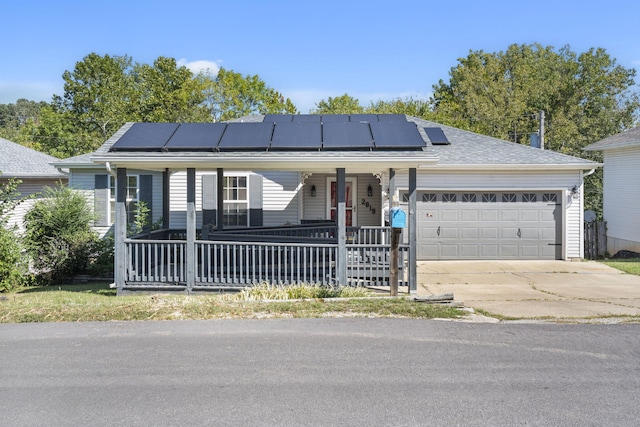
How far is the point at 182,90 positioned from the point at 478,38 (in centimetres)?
2383

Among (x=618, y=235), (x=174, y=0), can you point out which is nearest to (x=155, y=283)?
(x=174, y=0)

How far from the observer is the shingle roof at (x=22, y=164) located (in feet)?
51.8

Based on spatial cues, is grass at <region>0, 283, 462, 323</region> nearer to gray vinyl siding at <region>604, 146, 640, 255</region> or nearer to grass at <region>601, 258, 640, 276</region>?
grass at <region>601, 258, 640, 276</region>

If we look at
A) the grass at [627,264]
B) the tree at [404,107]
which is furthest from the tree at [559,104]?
the grass at [627,264]

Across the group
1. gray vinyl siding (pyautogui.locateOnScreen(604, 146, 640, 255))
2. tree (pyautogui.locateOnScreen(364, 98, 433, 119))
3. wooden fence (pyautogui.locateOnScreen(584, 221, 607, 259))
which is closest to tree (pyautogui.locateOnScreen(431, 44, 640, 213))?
tree (pyautogui.locateOnScreen(364, 98, 433, 119))

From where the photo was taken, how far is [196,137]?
37.4 feet

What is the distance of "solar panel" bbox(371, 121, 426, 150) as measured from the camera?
1067 centimetres

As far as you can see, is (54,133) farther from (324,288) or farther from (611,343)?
(611,343)

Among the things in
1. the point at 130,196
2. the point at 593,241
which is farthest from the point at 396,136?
the point at 593,241

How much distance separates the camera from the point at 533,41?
46562 mm

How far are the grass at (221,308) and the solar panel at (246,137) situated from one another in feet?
8.84

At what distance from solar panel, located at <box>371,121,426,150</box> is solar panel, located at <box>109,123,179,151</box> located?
13.6ft

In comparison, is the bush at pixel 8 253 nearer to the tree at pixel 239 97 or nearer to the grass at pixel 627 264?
the grass at pixel 627 264

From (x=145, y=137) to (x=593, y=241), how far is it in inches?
538
